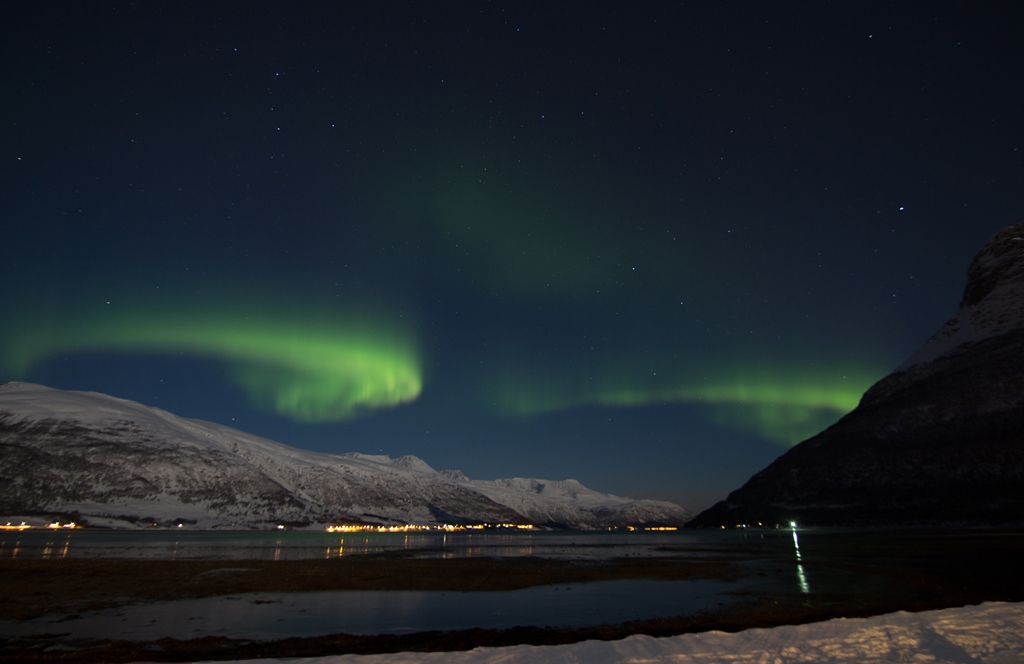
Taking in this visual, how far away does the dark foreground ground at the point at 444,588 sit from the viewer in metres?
21.5

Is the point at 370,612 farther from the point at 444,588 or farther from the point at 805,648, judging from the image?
the point at 805,648

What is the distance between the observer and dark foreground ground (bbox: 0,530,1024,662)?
70.4 ft

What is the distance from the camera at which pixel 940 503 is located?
6614 inches

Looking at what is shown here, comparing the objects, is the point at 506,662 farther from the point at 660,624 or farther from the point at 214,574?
the point at 214,574

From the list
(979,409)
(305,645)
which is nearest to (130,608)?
(305,645)

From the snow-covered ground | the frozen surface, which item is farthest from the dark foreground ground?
the snow-covered ground

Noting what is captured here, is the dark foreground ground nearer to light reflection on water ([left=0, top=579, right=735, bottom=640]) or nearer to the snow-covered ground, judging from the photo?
light reflection on water ([left=0, top=579, right=735, bottom=640])

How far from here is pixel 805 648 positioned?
16.6 m

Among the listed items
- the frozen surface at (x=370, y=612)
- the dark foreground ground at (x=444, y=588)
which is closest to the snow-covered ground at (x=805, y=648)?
the dark foreground ground at (x=444, y=588)

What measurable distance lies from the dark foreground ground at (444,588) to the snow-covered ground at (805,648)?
16.0ft

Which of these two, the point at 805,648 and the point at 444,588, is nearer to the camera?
the point at 805,648

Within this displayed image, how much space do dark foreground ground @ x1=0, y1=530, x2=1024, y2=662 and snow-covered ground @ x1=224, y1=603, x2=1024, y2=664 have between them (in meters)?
4.87

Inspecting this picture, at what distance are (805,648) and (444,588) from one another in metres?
30.2

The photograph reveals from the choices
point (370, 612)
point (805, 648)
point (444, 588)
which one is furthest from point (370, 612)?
Answer: point (805, 648)
